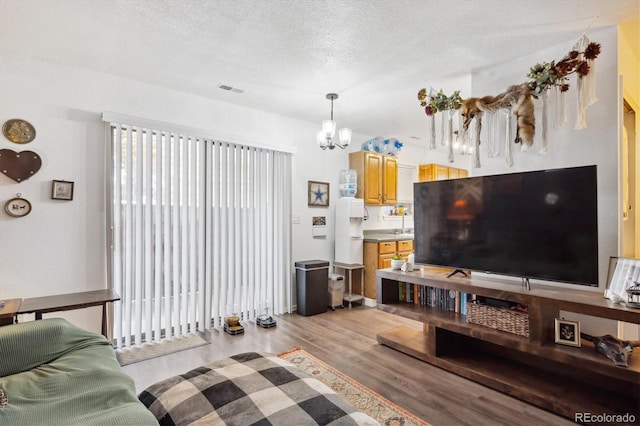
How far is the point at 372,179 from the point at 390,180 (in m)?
0.48

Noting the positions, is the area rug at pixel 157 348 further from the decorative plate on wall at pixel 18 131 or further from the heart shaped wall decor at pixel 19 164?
the decorative plate on wall at pixel 18 131

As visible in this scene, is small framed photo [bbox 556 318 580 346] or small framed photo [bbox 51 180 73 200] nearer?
small framed photo [bbox 556 318 580 346]

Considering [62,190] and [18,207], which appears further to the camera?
[62,190]

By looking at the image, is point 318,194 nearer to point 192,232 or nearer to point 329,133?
point 329,133

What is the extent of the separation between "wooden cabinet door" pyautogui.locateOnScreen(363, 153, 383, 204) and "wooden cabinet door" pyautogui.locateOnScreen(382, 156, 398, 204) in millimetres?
112

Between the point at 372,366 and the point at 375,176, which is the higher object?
the point at 375,176

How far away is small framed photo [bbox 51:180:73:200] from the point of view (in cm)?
293

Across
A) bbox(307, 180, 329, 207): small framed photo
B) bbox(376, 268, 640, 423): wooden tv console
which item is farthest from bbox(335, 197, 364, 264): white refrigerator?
bbox(376, 268, 640, 423): wooden tv console

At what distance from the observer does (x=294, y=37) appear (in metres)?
2.53

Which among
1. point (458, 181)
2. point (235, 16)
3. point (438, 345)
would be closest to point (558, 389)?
point (438, 345)

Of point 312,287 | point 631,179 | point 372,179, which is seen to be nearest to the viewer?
point 631,179

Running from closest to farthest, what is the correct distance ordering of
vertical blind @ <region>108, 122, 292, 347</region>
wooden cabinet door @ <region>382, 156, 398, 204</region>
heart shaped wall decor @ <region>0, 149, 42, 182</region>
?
1. heart shaped wall decor @ <region>0, 149, 42, 182</region>
2. vertical blind @ <region>108, 122, 292, 347</region>
3. wooden cabinet door @ <region>382, 156, 398, 204</region>

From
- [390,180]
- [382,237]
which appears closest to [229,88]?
[390,180]

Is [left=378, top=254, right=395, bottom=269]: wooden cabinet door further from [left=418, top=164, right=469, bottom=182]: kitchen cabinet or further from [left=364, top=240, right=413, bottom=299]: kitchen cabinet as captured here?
[left=418, top=164, right=469, bottom=182]: kitchen cabinet
